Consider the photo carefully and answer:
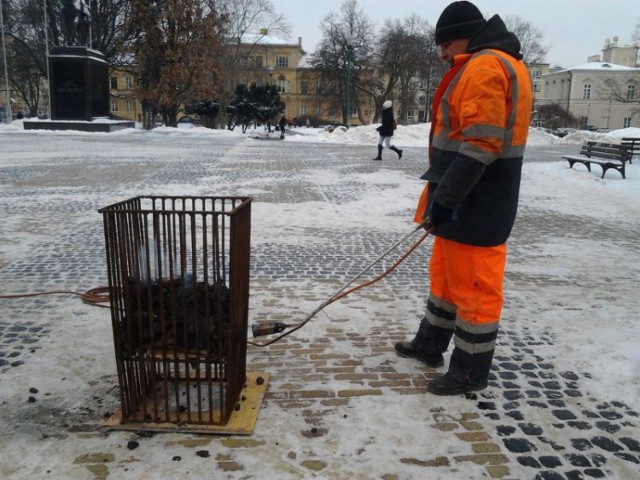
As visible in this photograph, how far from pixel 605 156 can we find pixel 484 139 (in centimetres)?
1495

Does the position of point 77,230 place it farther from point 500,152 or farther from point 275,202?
point 500,152

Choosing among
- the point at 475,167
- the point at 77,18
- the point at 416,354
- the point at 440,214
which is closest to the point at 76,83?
the point at 77,18

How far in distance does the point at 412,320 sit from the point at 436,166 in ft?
5.47

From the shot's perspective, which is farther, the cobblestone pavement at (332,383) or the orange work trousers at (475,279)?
the orange work trousers at (475,279)

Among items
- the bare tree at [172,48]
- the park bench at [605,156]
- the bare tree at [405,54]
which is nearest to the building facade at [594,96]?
the bare tree at [405,54]

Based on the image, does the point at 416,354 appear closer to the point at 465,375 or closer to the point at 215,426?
the point at 465,375

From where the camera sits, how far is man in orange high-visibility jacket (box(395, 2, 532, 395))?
306 cm

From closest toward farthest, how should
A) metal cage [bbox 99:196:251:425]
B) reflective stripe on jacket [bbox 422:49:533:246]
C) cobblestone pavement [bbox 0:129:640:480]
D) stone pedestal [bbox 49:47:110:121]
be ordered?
1. cobblestone pavement [bbox 0:129:640:480]
2. metal cage [bbox 99:196:251:425]
3. reflective stripe on jacket [bbox 422:49:533:246]
4. stone pedestal [bbox 49:47:110:121]

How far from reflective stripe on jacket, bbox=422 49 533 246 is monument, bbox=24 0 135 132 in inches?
1188

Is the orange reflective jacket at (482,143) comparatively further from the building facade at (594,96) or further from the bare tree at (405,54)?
the building facade at (594,96)

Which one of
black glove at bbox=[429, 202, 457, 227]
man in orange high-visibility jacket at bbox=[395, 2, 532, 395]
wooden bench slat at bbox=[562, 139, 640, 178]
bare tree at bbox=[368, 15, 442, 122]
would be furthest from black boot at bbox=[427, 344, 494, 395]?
bare tree at bbox=[368, 15, 442, 122]

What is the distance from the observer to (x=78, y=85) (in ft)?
98.6

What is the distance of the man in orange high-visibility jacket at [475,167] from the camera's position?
10.0ft

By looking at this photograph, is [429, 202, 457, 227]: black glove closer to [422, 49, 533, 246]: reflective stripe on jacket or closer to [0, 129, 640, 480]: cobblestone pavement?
[422, 49, 533, 246]: reflective stripe on jacket
